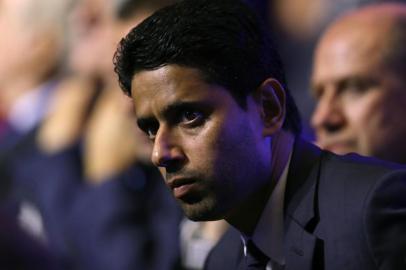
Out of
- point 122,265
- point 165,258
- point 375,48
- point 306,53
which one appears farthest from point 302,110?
point 122,265

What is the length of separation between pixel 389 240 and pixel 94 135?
2.10 metres

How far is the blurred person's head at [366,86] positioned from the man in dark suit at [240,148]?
60cm

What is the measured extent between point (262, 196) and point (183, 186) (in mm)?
177

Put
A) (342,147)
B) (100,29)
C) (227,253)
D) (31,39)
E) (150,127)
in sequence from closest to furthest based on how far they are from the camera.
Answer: (150,127), (227,253), (342,147), (100,29), (31,39)

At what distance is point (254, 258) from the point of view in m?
1.69

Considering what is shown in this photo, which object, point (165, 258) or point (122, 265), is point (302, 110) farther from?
point (122, 265)

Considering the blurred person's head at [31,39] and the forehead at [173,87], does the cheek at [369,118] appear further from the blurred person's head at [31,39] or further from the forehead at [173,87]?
the blurred person's head at [31,39]

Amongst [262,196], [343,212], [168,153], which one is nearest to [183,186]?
[168,153]

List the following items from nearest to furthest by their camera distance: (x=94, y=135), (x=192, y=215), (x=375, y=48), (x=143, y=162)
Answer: (x=192, y=215) → (x=375, y=48) → (x=143, y=162) → (x=94, y=135)

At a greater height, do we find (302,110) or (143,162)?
(302,110)

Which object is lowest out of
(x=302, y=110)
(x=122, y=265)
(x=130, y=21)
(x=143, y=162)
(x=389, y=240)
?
(x=122, y=265)

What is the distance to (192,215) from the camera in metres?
1.58

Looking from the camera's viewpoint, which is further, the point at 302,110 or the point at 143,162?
the point at 143,162

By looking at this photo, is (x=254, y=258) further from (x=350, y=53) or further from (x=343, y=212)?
(x=350, y=53)
